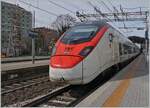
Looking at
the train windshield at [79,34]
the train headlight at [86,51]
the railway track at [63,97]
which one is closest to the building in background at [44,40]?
the train windshield at [79,34]

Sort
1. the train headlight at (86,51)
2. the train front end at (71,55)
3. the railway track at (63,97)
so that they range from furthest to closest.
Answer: the train headlight at (86,51)
the train front end at (71,55)
the railway track at (63,97)

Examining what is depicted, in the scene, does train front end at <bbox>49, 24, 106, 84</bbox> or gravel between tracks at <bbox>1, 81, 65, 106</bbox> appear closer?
gravel between tracks at <bbox>1, 81, 65, 106</bbox>

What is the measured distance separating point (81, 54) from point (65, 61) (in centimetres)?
64

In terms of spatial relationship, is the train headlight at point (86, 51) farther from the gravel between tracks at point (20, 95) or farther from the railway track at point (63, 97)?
the gravel between tracks at point (20, 95)

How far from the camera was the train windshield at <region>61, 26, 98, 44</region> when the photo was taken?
11.6 metres

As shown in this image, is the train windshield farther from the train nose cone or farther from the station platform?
the station platform

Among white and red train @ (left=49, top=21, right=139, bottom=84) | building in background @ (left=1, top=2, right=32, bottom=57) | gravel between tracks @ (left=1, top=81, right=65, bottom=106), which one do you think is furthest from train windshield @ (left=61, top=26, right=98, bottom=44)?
building in background @ (left=1, top=2, right=32, bottom=57)

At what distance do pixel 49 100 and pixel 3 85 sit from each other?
451 cm

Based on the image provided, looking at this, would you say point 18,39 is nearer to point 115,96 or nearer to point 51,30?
point 51,30

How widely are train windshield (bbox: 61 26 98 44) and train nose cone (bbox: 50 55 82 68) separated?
3.12 ft

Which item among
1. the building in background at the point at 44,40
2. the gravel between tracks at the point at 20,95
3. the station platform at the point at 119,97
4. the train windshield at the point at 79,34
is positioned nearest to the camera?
the station platform at the point at 119,97

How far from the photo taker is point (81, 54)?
10797 mm

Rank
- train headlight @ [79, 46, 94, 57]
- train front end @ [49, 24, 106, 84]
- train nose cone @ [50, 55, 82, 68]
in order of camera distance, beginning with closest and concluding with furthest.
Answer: train front end @ [49, 24, 106, 84] < train nose cone @ [50, 55, 82, 68] < train headlight @ [79, 46, 94, 57]

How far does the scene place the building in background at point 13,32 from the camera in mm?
65350
